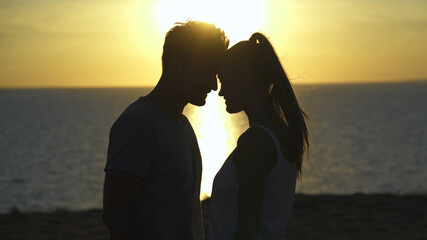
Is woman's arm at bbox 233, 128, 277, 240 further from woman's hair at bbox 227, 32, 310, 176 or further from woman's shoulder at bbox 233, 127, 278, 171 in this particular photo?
woman's hair at bbox 227, 32, 310, 176

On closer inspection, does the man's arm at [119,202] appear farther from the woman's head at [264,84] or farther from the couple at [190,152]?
the woman's head at [264,84]

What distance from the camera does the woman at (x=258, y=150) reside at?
3025 mm

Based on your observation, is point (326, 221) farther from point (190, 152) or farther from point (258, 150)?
point (258, 150)

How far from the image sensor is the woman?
3.03 m

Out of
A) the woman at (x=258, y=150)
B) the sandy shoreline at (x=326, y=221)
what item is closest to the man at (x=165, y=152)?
the woman at (x=258, y=150)

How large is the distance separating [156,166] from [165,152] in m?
0.09

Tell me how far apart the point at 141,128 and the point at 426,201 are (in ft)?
26.5

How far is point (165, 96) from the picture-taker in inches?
139

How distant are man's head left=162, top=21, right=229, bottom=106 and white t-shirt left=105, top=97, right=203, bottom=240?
201mm

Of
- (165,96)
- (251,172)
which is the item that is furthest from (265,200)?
(165,96)

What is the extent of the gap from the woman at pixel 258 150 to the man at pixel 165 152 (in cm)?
23

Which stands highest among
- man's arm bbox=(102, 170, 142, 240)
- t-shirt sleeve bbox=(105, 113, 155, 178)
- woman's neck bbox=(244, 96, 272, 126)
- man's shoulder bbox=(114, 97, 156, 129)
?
woman's neck bbox=(244, 96, 272, 126)

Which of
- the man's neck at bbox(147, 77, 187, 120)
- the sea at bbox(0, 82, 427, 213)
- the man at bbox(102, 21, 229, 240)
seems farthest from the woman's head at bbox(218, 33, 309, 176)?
the sea at bbox(0, 82, 427, 213)

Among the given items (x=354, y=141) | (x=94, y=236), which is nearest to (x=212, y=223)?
(x=94, y=236)
